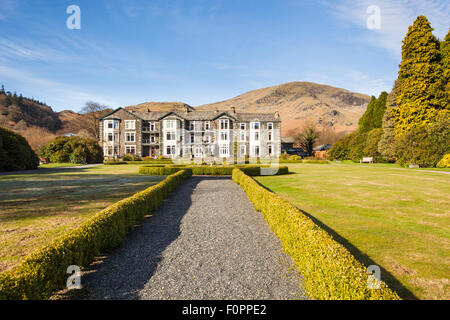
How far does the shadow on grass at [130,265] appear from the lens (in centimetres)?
374

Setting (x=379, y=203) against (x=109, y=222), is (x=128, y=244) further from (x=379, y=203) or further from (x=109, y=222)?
(x=379, y=203)

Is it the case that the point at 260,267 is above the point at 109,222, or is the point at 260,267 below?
below

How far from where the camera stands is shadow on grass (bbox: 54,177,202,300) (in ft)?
12.3

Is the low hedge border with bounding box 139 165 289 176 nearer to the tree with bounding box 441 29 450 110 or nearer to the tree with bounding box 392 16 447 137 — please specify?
the tree with bounding box 392 16 447 137

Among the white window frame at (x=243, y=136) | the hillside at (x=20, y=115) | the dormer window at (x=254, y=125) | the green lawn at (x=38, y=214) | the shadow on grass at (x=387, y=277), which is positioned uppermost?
the hillside at (x=20, y=115)

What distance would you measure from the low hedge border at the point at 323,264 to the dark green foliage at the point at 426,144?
27.8 metres

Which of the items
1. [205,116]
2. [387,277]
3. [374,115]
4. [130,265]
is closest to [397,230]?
[387,277]

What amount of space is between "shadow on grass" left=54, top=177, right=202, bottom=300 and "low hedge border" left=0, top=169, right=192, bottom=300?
242 mm
